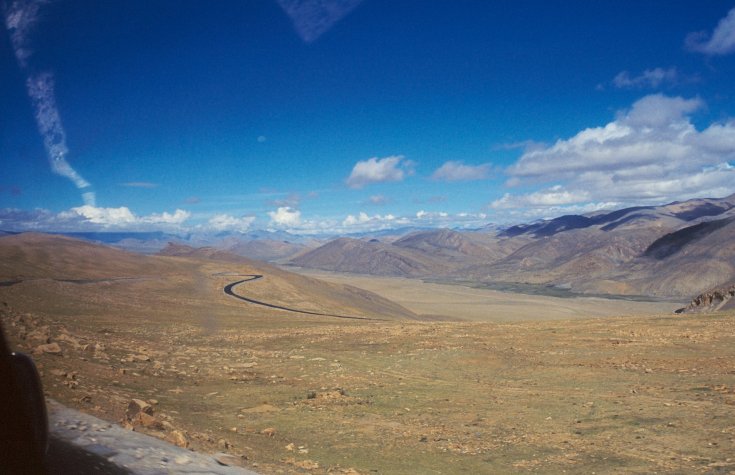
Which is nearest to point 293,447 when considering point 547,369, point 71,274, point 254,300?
point 547,369

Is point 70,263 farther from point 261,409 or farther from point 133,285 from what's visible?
point 261,409

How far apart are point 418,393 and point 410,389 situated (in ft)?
1.77

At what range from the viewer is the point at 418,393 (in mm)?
17344

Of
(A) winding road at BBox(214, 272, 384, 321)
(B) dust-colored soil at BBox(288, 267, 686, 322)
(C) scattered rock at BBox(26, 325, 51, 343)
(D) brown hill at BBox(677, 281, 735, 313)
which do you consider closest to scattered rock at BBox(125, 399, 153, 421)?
(C) scattered rock at BBox(26, 325, 51, 343)

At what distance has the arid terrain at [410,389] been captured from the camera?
1113 centimetres

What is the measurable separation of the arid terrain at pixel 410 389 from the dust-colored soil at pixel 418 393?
7cm

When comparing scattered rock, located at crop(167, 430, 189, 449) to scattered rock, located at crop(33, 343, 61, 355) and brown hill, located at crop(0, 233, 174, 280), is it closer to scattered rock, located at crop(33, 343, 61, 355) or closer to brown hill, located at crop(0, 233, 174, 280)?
scattered rock, located at crop(33, 343, 61, 355)

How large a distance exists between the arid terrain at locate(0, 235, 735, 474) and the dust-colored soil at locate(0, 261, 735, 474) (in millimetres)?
70

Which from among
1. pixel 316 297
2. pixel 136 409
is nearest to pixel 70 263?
pixel 316 297

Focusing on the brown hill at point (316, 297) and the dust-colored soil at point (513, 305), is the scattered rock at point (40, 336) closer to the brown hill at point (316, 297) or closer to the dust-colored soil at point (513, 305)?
the brown hill at point (316, 297)

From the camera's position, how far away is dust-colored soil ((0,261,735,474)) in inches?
439

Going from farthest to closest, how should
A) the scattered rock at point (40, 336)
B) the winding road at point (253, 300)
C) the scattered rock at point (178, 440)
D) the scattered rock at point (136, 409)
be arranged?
the winding road at point (253, 300)
the scattered rock at point (40, 336)
the scattered rock at point (136, 409)
the scattered rock at point (178, 440)

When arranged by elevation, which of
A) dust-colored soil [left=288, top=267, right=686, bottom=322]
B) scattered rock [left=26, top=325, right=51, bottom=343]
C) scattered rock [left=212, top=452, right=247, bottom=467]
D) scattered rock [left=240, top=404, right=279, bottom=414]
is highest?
scattered rock [left=26, top=325, right=51, bottom=343]

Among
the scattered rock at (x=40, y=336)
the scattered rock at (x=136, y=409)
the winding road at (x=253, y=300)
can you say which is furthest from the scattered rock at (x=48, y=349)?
the winding road at (x=253, y=300)
